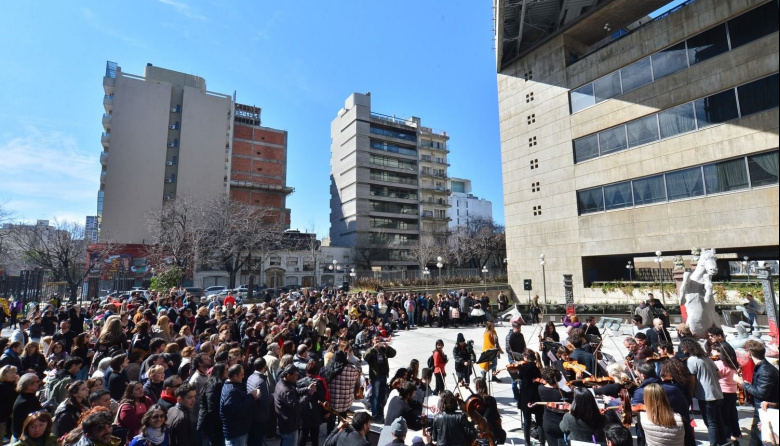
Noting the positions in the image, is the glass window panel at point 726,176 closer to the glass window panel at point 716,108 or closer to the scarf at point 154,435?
the glass window panel at point 716,108

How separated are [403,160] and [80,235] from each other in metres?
46.5

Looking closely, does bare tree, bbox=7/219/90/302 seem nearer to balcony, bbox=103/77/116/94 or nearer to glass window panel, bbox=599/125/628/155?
balcony, bbox=103/77/116/94

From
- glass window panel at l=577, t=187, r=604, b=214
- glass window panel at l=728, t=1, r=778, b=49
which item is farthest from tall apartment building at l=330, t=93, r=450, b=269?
glass window panel at l=728, t=1, r=778, b=49

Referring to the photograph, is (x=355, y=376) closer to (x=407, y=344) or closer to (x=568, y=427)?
(x=568, y=427)

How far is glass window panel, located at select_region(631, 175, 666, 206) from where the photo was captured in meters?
21.3

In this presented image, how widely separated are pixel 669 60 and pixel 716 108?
12.8 feet

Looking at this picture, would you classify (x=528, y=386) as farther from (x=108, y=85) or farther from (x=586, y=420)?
(x=108, y=85)

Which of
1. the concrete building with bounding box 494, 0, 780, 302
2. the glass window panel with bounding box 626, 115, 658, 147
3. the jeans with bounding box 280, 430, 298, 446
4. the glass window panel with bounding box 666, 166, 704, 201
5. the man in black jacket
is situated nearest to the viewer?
the man in black jacket

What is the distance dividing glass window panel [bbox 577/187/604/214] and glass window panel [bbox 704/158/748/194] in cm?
550

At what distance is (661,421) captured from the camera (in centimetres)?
384

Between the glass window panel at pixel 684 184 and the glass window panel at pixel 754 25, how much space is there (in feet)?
21.1

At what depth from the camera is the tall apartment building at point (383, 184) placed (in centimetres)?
6184

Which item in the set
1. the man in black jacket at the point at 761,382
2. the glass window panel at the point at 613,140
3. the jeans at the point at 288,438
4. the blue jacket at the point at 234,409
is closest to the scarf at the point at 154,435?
the blue jacket at the point at 234,409

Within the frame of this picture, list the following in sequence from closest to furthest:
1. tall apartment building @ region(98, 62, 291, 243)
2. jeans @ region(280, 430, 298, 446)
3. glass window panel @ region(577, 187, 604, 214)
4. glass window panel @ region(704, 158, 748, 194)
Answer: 1. jeans @ region(280, 430, 298, 446)
2. glass window panel @ region(704, 158, 748, 194)
3. glass window panel @ region(577, 187, 604, 214)
4. tall apartment building @ region(98, 62, 291, 243)
